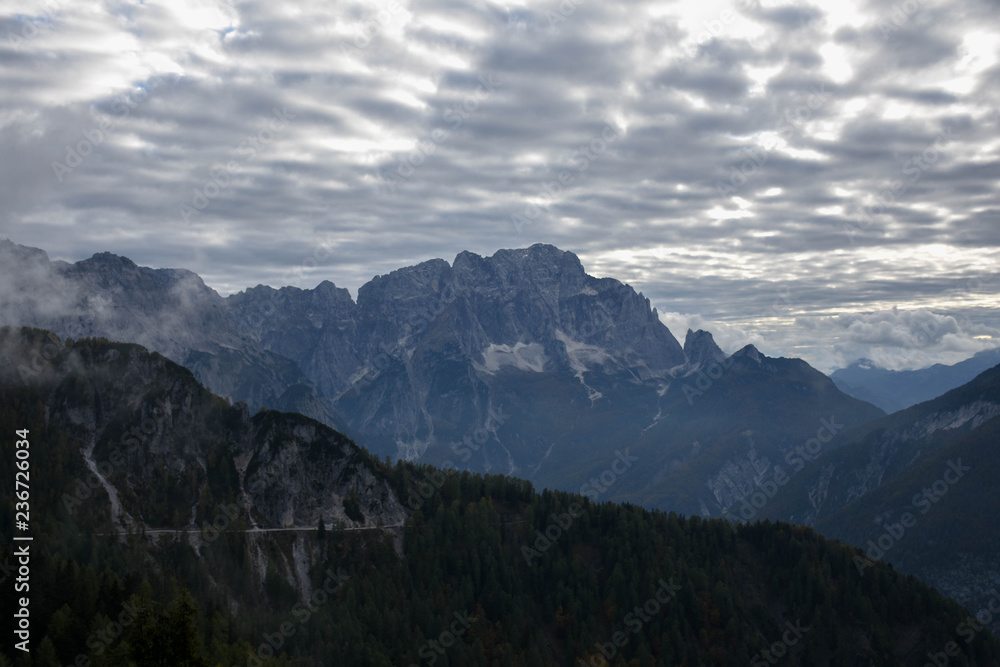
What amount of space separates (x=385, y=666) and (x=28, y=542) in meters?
103

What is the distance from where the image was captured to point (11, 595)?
131 meters

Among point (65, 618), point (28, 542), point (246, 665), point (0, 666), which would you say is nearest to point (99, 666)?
point (0, 666)

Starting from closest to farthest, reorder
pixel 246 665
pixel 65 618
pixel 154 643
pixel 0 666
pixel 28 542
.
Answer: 1. pixel 154 643
2. pixel 0 666
3. pixel 65 618
4. pixel 246 665
5. pixel 28 542

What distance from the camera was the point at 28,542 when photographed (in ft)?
636

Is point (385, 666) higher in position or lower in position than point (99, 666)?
lower

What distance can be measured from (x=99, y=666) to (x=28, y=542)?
103532 millimetres

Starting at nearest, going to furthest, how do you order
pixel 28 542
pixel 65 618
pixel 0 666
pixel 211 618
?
pixel 0 666 < pixel 65 618 < pixel 211 618 < pixel 28 542

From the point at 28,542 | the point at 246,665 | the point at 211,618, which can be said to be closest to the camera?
the point at 246,665

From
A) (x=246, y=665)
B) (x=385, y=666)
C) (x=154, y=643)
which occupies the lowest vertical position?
(x=385, y=666)

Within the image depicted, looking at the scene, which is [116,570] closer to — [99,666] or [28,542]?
[28,542]

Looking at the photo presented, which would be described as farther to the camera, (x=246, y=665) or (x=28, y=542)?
(x=28, y=542)

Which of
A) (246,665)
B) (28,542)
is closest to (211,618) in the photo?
A: (246,665)

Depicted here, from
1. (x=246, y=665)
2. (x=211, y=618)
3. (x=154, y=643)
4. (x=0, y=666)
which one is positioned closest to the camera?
(x=154, y=643)

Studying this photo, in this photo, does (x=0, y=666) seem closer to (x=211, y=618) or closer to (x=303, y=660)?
(x=211, y=618)
